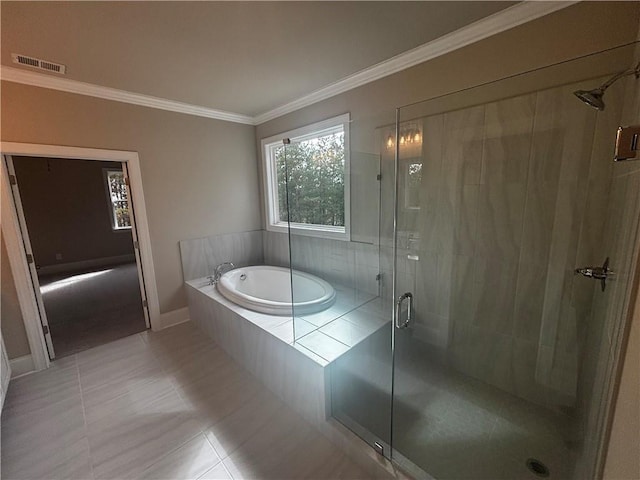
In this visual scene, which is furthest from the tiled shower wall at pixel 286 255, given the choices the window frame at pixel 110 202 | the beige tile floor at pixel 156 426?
the window frame at pixel 110 202

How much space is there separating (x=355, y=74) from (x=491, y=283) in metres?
2.03

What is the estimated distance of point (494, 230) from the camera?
6.08ft

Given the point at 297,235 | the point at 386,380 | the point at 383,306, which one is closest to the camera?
the point at 386,380

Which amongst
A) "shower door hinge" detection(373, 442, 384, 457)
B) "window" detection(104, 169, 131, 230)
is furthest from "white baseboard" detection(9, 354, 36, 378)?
"window" detection(104, 169, 131, 230)

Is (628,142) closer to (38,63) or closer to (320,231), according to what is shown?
(320,231)

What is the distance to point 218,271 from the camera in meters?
3.17

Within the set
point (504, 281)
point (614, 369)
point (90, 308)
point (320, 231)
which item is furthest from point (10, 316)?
point (504, 281)

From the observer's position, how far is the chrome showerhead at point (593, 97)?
140 cm

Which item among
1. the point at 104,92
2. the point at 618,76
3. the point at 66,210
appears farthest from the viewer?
Result: the point at 66,210

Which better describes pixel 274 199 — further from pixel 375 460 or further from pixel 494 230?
pixel 375 460

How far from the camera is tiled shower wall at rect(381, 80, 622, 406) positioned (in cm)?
152

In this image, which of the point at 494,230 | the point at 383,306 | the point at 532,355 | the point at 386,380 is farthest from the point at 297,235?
the point at 532,355

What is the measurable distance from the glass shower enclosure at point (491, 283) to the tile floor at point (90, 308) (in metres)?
2.38

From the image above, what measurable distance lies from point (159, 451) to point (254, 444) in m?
0.56
